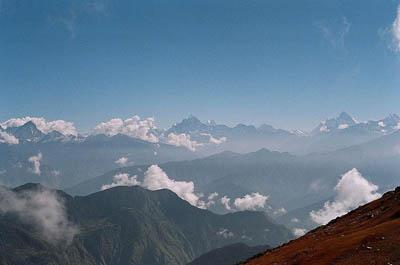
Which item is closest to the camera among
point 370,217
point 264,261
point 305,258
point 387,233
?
point 387,233

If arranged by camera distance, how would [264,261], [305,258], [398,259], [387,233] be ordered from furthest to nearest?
[264,261] < [305,258] < [387,233] < [398,259]

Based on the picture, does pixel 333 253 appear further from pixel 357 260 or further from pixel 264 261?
pixel 264 261

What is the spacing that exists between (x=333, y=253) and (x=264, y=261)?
95.7 feet

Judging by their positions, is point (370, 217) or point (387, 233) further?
point (370, 217)

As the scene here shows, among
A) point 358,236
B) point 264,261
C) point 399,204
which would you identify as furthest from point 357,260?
point 399,204

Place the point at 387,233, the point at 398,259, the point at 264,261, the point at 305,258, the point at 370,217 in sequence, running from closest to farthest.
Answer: the point at 398,259, the point at 387,233, the point at 305,258, the point at 264,261, the point at 370,217

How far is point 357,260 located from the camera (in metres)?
71.5

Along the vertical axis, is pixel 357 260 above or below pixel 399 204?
below

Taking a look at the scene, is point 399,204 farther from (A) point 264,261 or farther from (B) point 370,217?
(A) point 264,261

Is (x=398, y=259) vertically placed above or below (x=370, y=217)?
below

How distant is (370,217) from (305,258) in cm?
3783

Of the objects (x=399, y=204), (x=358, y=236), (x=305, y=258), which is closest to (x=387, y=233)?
(x=358, y=236)

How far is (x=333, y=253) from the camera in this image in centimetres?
7962

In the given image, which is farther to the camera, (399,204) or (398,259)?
(399,204)
